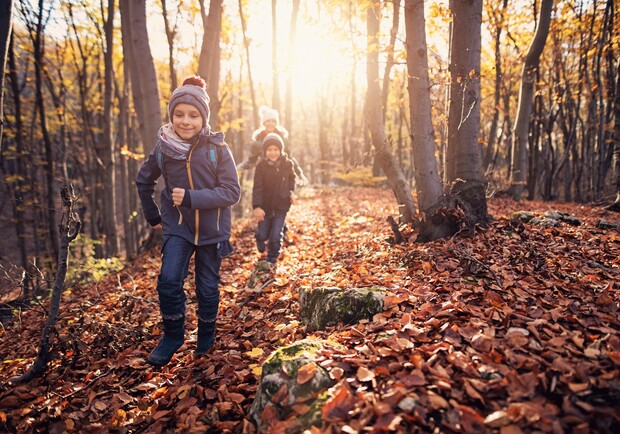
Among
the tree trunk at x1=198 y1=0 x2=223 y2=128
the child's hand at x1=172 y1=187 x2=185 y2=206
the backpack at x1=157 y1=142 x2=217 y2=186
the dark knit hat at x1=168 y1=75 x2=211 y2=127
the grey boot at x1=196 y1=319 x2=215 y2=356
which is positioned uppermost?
the tree trunk at x1=198 y1=0 x2=223 y2=128

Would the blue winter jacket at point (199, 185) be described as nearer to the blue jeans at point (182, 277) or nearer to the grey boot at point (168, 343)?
the blue jeans at point (182, 277)

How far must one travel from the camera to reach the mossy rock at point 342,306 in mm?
2895

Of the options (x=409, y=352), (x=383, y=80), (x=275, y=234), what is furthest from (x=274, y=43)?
(x=409, y=352)

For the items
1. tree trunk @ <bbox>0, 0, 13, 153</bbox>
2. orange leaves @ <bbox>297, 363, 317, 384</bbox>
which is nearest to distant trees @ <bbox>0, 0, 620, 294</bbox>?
tree trunk @ <bbox>0, 0, 13, 153</bbox>

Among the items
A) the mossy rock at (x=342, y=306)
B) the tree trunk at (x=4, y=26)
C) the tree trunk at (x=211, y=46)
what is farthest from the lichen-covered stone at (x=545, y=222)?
the tree trunk at (x=4, y=26)

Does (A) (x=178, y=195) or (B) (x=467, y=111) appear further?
(B) (x=467, y=111)

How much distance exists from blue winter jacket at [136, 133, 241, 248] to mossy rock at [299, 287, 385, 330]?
1.07 m

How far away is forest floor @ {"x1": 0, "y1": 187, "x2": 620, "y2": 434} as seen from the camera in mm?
1728

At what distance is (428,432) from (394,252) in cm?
296

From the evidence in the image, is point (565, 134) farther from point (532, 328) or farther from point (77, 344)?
point (77, 344)

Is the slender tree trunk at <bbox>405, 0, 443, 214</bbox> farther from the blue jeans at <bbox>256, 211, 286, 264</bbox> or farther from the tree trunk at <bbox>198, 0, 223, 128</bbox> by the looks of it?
the tree trunk at <bbox>198, 0, 223, 128</bbox>

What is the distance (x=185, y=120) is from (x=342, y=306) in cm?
204

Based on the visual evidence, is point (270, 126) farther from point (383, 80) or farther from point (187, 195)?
point (383, 80)

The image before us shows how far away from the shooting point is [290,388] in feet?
6.73
